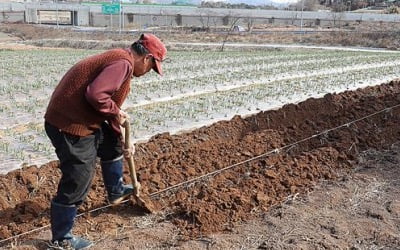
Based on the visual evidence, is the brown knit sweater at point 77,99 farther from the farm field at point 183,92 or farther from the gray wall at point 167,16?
the gray wall at point 167,16

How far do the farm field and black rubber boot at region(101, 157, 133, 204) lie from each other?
2.18 metres

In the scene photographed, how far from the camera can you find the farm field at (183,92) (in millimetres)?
7311

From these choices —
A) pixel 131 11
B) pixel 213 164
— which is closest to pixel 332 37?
pixel 131 11

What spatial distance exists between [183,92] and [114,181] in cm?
717

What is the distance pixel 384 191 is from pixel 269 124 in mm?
2628

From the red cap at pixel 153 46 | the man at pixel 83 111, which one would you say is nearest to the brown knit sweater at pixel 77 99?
the man at pixel 83 111

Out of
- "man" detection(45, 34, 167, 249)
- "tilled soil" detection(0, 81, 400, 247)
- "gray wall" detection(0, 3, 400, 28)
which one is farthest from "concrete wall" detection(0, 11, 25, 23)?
"man" detection(45, 34, 167, 249)

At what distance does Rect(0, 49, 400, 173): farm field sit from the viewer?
24.0 ft

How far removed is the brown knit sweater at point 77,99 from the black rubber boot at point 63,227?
0.55m

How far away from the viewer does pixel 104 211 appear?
4285 mm

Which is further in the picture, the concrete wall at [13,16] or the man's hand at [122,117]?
the concrete wall at [13,16]

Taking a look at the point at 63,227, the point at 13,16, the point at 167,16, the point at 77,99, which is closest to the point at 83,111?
the point at 77,99

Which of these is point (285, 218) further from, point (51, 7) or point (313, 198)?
point (51, 7)

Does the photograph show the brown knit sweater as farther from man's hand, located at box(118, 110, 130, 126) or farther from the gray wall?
the gray wall
